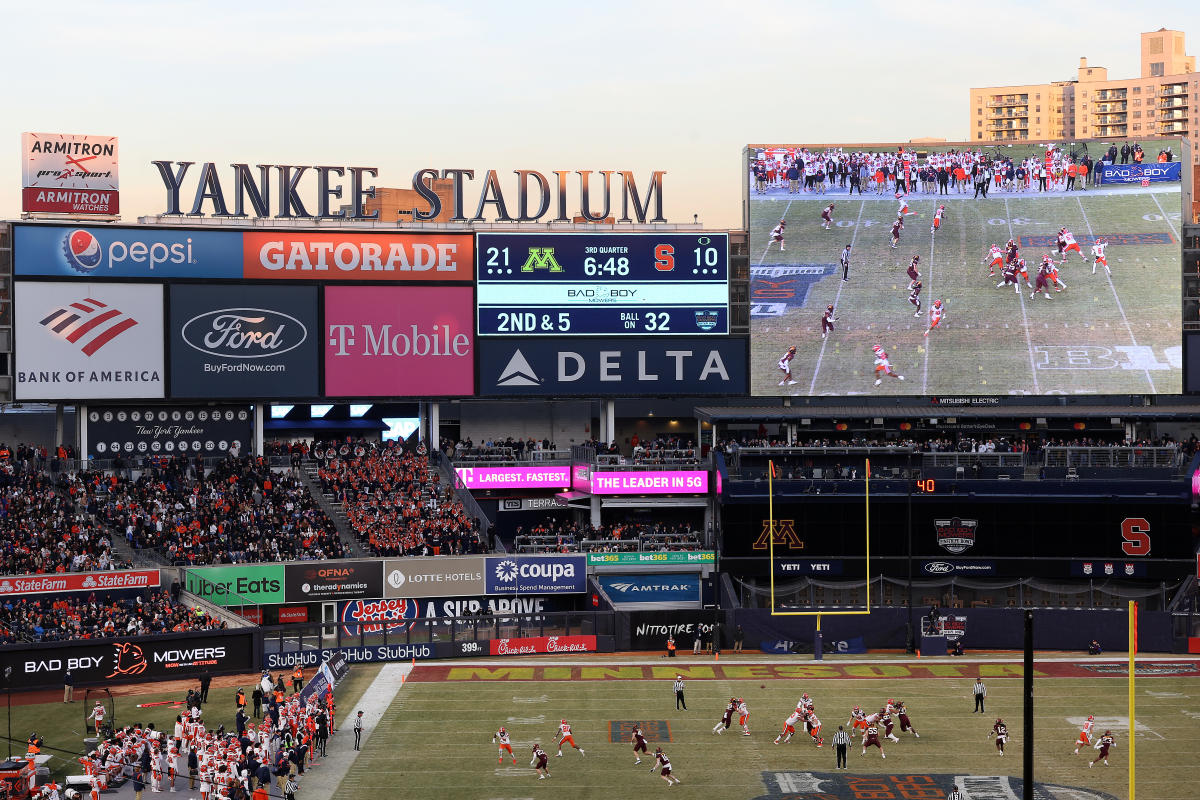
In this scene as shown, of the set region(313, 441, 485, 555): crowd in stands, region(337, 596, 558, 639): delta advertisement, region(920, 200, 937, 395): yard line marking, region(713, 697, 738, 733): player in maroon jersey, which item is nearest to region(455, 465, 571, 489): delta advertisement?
region(313, 441, 485, 555): crowd in stands

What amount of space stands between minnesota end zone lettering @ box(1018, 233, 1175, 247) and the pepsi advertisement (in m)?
34.3

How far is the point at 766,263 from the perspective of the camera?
61.2 metres

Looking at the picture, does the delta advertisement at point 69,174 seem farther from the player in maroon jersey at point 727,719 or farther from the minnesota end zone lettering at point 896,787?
the minnesota end zone lettering at point 896,787

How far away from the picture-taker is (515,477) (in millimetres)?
60219

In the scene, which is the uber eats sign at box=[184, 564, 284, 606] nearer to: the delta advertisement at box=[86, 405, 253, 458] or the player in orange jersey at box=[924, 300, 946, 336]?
the delta advertisement at box=[86, 405, 253, 458]

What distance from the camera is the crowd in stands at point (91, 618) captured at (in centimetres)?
4244

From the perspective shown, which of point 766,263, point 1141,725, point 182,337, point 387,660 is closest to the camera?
point 1141,725

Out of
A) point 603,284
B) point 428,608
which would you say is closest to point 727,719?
point 428,608

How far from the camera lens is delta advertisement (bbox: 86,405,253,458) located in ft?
186

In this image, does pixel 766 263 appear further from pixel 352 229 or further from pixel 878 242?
pixel 352 229

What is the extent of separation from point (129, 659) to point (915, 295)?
36.0 m

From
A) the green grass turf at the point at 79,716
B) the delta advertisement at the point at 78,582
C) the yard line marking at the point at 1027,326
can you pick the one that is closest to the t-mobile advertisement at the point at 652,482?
the yard line marking at the point at 1027,326

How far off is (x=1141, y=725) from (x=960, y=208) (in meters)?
30.0

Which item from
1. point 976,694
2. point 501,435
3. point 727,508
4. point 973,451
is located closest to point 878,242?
point 973,451
